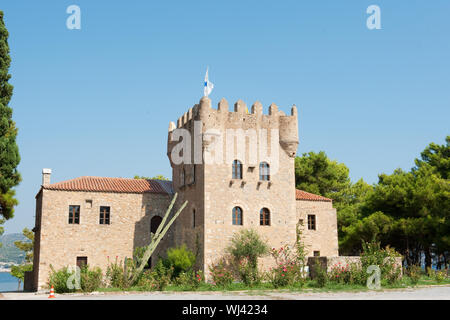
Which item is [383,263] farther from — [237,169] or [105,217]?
[105,217]

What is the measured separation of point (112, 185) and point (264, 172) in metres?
10.4

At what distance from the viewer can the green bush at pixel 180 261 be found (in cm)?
2656

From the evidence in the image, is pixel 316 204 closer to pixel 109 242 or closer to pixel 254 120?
pixel 254 120

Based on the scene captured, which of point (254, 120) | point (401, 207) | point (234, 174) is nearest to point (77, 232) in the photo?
point (234, 174)

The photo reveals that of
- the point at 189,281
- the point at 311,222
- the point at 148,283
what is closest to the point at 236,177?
the point at 189,281

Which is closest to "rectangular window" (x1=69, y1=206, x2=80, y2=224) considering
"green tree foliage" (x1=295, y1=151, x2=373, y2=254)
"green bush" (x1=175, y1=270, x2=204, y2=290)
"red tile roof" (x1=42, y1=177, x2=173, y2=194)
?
"red tile roof" (x1=42, y1=177, x2=173, y2=194)

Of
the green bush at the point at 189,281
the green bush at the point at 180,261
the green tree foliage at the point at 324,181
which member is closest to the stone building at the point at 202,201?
the green bush at the point at 180,261

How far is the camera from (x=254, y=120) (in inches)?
1166

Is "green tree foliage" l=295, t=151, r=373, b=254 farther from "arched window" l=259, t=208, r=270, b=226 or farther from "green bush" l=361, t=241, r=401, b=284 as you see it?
"green bush" l=361, t=241, r=401, b=284

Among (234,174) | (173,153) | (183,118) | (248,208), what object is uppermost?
(183,118)

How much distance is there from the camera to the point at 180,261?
26578 mm

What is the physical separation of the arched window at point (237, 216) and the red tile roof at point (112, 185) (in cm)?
626
